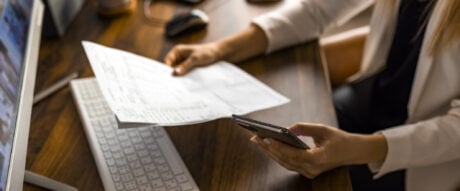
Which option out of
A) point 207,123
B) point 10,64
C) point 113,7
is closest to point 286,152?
point 207,123

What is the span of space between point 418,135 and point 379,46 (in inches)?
13.1

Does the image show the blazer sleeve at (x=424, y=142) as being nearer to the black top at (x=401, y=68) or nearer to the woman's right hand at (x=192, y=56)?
the black top at (x=401, y=68)

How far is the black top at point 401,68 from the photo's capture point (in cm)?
96

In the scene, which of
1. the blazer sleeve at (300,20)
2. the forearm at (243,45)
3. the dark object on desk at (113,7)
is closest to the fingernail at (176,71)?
the forearm at (243,45)

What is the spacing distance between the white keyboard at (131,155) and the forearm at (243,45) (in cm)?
24

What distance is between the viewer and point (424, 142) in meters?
0.78

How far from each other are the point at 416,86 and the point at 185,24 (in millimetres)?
506

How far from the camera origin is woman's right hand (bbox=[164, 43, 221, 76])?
Answer: 0.97 meters

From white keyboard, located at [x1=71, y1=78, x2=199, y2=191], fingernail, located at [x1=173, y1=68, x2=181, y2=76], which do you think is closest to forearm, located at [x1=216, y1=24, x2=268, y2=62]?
fingernail, located at [x1=173, y1=68, x2=181, y2=76]

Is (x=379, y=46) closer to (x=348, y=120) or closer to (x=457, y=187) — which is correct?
(x=348, y=120)

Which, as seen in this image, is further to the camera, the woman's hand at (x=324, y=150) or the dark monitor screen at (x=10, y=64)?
the woman's hand at (x=324, y=150)

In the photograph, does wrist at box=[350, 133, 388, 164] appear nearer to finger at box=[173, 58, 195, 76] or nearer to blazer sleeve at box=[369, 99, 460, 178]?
blazer sleeve at box=[369, 99, 460, 178]

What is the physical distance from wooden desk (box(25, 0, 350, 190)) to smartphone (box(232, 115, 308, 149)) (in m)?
0.07

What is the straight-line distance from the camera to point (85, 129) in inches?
33.7
